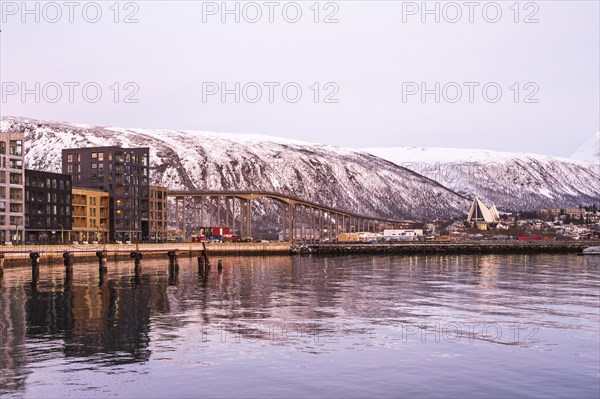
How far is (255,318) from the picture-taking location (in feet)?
189

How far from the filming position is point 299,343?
1802 inches

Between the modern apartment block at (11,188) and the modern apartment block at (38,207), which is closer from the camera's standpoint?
the modern apartment block at (11,188)

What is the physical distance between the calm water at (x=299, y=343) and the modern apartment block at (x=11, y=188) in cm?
10019

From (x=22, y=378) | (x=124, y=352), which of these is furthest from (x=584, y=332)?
(x=22, y=378)

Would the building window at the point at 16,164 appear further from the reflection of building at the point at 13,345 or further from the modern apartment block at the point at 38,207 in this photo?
the reflection of building at the point at 13,345

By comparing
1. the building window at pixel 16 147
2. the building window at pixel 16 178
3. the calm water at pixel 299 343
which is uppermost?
the building window at pixel 16 147

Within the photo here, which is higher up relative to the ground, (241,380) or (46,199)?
(46,199)

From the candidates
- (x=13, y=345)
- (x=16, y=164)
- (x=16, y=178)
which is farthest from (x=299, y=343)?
(x=16, y=164)

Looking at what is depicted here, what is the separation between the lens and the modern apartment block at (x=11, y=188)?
176m

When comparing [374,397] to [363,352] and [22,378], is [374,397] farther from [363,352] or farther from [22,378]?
[22,378]

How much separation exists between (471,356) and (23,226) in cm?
15983

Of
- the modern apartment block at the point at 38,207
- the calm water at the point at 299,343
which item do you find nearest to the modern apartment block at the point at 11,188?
the modern apartment block at the point at 38,207

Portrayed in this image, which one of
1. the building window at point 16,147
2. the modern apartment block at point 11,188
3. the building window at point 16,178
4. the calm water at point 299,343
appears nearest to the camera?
the calm water at point 299,343

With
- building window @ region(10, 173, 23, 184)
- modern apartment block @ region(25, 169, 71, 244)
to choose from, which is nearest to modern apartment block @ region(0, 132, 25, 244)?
building window @ region(10, 173, 23, 184)
